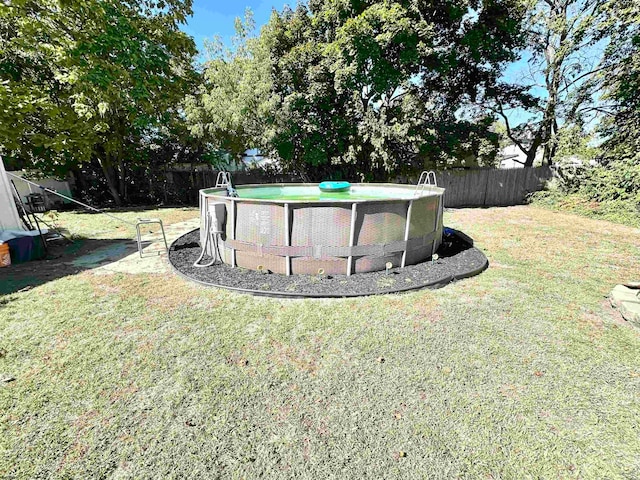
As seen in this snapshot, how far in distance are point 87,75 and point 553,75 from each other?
1664 cm

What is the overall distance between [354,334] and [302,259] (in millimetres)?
1646

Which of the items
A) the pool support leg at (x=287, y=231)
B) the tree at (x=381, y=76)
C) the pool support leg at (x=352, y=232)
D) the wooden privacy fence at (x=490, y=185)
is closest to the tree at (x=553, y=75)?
the wooden privacy fence at (x=490, y=185)

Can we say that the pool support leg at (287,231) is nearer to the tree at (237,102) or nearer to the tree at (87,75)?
the tree at (237,102)

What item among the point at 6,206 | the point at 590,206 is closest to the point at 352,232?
the point at 6,206

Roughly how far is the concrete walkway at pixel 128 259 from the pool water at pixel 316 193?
2.58 m

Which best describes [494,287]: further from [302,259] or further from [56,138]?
[56,138]

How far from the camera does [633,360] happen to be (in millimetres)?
2648

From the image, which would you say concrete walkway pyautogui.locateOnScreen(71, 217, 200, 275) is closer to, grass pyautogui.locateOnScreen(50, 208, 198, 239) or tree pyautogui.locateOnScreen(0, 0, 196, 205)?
grass pyautogui.locateOnScreen(50, 208, 198, 239)

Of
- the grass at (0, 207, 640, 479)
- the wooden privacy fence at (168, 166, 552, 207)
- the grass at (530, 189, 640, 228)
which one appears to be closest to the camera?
the grass at (0, 207, 640, 479)

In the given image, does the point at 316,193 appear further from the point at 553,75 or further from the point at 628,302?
the point at 553,75

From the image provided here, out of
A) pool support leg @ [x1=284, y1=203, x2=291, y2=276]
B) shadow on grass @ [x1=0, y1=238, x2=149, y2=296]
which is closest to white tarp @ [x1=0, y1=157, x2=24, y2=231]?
shadow on grass @ [x1=0, y1=238, x2=149, y2=296]

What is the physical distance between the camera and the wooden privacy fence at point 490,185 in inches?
505

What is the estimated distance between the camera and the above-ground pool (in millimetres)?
4184

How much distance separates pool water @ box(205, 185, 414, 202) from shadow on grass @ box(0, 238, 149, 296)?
316 cm
